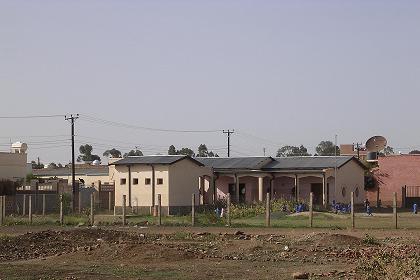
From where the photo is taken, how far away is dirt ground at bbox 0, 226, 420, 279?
1919cm

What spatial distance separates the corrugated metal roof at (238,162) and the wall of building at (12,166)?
807 inches

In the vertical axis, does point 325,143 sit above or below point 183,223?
above

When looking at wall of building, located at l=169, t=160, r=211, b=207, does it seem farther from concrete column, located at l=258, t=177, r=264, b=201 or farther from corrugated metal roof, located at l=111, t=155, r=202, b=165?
concrete column, located at l=258, t=177, r=264, b=201

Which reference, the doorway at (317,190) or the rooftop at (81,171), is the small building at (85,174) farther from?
the doorway at (317,190)

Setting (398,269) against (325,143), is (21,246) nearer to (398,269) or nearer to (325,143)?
(398,269)

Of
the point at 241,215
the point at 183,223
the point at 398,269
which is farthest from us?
the point at 241,215

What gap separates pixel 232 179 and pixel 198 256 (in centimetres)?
4371

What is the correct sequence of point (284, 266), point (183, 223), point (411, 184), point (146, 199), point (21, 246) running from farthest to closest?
point (411, 184), point (146, 199), point (183, 223), point (21, 246), point (284, 266)

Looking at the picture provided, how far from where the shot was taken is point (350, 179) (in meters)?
66.0

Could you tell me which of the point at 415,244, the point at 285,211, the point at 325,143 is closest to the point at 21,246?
Result: the point at 415,244

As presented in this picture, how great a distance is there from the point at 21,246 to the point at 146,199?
31.0 m

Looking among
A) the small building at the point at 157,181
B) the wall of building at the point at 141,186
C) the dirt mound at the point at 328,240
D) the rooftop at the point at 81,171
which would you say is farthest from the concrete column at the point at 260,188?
the dirt mound at the point at 328,240

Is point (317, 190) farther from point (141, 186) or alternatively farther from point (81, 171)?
point (81, 171)

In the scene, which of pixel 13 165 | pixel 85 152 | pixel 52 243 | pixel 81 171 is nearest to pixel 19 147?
pixel 13 165
